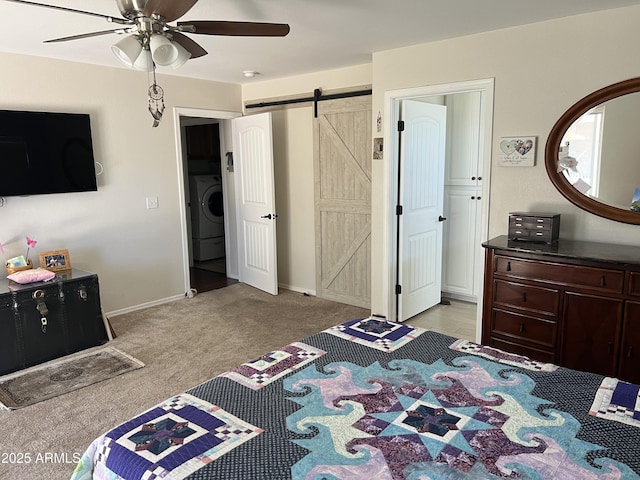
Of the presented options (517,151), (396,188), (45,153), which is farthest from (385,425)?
(45,153)

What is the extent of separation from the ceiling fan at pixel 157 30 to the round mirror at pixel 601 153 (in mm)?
2050

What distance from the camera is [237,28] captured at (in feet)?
7.40

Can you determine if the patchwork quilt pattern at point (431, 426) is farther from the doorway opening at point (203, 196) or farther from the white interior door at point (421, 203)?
the doorway opening at point (203, 196)

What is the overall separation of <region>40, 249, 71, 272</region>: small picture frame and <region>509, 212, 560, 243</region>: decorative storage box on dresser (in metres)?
3.65

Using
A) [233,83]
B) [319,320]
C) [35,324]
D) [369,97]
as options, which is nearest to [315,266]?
[319,320]

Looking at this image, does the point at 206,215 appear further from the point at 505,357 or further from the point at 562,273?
the point at 505,357

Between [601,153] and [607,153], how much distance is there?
34 millimetres

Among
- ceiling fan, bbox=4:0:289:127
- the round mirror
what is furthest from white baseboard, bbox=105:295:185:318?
the round mirror

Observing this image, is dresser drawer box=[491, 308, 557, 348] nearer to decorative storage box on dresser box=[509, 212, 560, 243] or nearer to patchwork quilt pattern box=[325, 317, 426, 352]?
decorative storage box on dresser box=[509, 212, 560, 243]

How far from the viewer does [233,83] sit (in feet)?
17.9

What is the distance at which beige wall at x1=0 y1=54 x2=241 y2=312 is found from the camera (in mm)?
3984

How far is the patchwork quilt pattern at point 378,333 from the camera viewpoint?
2.09 metres

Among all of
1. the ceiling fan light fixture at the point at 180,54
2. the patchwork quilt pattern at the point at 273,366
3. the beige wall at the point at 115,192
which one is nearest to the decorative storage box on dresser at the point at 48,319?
the beige wall at the point at 115,192

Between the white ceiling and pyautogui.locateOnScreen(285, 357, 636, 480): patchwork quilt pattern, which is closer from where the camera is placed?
pyautogui.locateOnScreen(285, 357, 636, 480): patchwork quilt pattern
